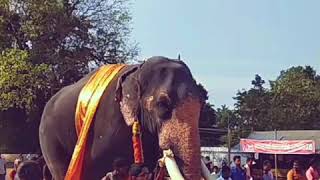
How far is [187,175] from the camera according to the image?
18.3 feet

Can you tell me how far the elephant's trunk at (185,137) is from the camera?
5605mm

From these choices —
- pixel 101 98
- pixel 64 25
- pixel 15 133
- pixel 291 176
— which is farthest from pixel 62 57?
pixel 101 98

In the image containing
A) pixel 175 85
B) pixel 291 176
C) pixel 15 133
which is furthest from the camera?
pixel 15 133

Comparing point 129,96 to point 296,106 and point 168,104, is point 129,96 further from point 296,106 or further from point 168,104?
point 296,106

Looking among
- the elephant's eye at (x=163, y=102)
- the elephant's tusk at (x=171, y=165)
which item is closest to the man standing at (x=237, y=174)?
the elephant's eye at (x=163, y=102)

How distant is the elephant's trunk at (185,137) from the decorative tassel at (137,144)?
0.29 m

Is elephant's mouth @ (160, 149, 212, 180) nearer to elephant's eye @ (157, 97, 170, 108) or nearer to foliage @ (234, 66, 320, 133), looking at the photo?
elephant's eye @ (157, 97, 170, 108)

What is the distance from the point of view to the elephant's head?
18.5ft

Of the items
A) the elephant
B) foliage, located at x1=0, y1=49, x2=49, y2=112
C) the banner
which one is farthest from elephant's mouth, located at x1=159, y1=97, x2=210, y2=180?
foliage, located at x1=0, y1=49, x2=49, y2=112

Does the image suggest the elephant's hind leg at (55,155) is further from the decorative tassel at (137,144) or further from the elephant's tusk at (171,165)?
the elephant's tusk at (171,165)

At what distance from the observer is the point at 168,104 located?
588cm

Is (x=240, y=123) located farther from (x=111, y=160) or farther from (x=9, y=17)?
(x=111, y=160)

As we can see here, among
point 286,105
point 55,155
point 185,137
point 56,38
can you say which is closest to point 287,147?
point 56,38

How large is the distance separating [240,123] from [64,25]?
36.7m
